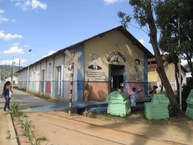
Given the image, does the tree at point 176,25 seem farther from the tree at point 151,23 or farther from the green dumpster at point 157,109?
the green dumpster at point 157,109

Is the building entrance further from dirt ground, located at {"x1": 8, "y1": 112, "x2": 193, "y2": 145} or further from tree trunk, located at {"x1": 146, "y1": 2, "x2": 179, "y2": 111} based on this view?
dirt ground, located at {"x1": 8, "y1": 112, "x2": 193, "y2": 145}

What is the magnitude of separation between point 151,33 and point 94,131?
6.32 meters

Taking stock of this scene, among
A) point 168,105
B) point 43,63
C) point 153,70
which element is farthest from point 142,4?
point 153,70

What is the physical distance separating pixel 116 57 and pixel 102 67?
1.56m

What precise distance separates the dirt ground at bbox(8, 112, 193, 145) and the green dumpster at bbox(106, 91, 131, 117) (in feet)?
1.36

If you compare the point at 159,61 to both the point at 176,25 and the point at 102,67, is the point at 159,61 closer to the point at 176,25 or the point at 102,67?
the point at 176,25

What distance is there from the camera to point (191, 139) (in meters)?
9.72

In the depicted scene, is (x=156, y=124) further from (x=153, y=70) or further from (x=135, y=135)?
(x=153, y=70)

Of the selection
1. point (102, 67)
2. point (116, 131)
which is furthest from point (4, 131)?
point (102, 67)

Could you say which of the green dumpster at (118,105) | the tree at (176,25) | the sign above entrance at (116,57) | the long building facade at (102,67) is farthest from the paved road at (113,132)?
the sign above entrance at (116,57)

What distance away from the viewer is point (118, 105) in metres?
14.6

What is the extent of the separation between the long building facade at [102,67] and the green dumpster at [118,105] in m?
4.66

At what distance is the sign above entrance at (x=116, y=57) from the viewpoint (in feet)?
70.9

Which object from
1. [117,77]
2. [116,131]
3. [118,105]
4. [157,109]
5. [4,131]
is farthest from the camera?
[117,77]
